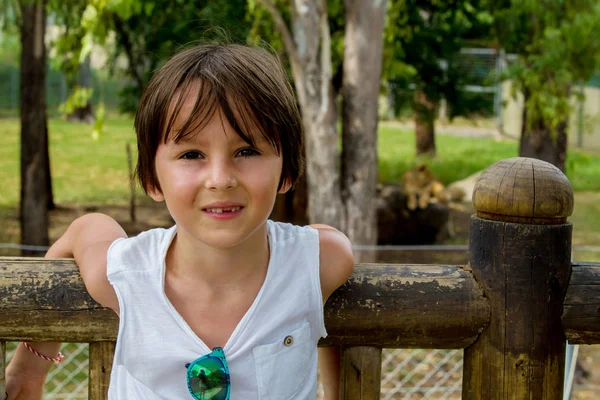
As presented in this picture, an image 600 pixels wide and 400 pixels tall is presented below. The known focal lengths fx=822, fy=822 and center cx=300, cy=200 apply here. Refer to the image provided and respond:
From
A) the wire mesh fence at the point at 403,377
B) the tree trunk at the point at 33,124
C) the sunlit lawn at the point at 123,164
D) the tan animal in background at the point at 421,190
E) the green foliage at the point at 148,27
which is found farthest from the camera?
the sunlit lawn at the point at 123,164

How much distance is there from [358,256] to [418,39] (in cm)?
337

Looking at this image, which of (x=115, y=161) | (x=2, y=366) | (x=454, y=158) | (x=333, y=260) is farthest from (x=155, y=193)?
(x=115, y=161)

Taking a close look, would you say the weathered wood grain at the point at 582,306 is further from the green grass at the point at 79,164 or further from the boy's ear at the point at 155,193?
the green grass at the point at 79,164

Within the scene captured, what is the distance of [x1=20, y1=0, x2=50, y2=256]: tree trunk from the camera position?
310 inches

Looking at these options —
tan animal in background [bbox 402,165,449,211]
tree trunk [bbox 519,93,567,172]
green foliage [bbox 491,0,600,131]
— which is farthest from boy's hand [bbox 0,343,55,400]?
tan animal in background [bbox 402,165,449,211]

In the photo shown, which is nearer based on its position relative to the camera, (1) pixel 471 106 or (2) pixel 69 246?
(2) pixel 69 246

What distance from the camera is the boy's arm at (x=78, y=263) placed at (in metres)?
1.55

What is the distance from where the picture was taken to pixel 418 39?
8719 mm

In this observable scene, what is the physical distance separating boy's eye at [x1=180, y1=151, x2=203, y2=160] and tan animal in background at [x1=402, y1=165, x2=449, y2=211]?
804cm

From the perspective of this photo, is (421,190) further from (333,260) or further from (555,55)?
(333,260)

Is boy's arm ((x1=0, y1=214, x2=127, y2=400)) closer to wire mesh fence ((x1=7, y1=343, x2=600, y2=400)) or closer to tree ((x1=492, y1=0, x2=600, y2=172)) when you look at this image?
wire mesh fence ((x1=7, y1=343, x2=600, y2=400))

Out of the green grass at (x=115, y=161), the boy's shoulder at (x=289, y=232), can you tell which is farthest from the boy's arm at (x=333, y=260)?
the green grass at (x=115, y=161)

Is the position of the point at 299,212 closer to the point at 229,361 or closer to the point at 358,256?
the point at 358,256

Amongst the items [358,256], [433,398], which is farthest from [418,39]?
[433,398]
